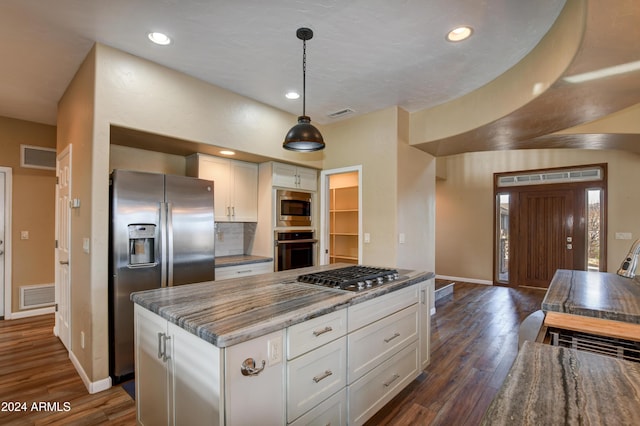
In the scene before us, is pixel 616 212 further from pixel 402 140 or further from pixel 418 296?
pixel 418 296

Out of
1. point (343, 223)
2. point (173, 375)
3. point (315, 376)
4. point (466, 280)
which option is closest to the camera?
point (173, 375)

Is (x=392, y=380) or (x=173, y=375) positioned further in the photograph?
(x=392, y=380)

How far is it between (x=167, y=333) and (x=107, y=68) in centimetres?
234

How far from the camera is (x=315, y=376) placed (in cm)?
166

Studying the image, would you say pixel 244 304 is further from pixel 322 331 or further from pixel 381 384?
pixel 381 384

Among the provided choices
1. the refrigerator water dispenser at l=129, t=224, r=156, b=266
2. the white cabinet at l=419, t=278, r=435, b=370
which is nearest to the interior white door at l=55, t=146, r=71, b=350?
the refrigerator water dispenser at l=129, t=224, r=156, b=266

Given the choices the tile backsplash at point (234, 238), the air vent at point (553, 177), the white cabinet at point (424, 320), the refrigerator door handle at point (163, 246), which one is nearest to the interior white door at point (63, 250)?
the refrigerator door handle at point (163, 246)

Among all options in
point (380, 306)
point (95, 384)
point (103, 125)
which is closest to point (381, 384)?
point (380, 306)

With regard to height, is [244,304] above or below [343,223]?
below

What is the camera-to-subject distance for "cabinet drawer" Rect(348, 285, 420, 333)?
6.31 feet

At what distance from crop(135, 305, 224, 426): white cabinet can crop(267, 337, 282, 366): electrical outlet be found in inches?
9.4

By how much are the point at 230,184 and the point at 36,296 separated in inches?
134

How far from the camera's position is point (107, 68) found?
103 inches

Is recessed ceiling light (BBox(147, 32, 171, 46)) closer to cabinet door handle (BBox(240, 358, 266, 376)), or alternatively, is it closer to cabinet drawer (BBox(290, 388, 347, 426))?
cabinet door handle (BBox(240, 358, 266, 376))
